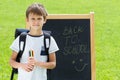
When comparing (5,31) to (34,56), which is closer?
(34,56)

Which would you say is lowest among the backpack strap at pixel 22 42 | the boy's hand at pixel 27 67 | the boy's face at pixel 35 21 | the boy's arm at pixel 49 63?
the boy's hand at pixel 27 67

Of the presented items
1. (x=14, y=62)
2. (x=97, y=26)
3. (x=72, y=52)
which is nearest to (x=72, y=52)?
(x=72, y=52)

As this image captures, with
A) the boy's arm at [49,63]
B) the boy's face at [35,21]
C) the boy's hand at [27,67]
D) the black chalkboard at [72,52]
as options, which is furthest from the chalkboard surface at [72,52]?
the boy's hand at [27,67]

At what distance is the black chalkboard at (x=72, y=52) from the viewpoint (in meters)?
7.04

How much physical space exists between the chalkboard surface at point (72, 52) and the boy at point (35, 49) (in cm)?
163

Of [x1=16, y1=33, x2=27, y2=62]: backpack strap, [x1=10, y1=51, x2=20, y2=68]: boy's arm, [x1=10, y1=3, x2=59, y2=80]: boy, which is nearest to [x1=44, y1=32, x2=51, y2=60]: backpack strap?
[x1=10, y1=3, x2=59, y2=80]: boy

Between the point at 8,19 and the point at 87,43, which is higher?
the point at 8,19

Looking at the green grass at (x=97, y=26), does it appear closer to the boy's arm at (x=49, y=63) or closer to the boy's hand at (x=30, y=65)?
the boy's arm at (x=49, y=63)

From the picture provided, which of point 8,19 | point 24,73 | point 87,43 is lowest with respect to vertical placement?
point 24,73

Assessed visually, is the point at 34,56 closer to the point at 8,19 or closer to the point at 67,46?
the point at 67,46

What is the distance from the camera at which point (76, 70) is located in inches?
279

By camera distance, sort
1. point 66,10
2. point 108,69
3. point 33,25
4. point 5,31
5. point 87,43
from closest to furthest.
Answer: point 33,25 → point 87,43 → point 108,69 → point 5,31 → point 66,10

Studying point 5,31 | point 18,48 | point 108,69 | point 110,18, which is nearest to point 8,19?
point 5,31

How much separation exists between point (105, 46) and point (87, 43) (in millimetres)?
4328
